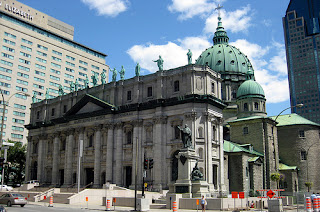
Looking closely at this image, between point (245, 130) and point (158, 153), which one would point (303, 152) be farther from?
point (158, 153)

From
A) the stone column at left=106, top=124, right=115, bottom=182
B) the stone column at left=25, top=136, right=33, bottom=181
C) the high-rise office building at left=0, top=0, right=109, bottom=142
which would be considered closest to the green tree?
the stone column at left=25, top=136, right=33, bottom=181

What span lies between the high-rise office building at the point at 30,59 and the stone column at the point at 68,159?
94.5 ft

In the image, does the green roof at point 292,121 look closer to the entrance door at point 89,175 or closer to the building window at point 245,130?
the building window at point 245,130

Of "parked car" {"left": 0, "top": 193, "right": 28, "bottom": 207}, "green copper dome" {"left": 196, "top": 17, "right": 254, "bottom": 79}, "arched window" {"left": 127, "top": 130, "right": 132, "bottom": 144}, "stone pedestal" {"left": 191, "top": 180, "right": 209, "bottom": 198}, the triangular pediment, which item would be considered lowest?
"parked car" {"left": 0, "top": 193, "right": 28, "bottom": 207}

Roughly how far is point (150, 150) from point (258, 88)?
33.9 m

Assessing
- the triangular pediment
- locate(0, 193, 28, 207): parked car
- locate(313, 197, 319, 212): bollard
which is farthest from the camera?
the triangular pediment

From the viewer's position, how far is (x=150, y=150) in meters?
56.7

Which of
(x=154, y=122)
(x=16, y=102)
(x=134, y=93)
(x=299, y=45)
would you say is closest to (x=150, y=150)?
(x=154, y=122)

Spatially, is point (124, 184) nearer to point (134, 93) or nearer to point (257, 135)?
point (134, 93)

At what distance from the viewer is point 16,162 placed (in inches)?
3430

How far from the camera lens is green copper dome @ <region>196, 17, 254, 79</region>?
9212cm

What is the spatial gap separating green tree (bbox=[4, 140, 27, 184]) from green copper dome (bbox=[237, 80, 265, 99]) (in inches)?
2142

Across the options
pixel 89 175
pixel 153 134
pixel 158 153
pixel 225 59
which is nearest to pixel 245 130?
pixel 153 134

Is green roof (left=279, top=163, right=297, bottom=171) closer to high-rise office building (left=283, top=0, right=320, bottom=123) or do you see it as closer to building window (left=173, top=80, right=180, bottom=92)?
building window (left=173, top=80, right=180, bottom=92)
